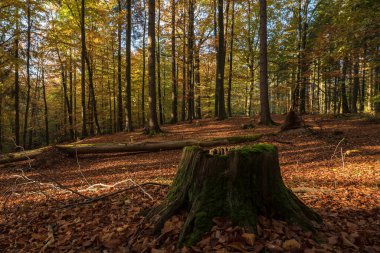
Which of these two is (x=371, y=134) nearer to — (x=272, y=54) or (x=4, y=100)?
(x=272, y=54)

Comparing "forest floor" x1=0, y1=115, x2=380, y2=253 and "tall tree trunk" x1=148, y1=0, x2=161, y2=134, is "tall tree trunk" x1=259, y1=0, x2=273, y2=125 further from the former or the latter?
"tall tree trunk" x1=148, y1=0, x2=161, y2=134

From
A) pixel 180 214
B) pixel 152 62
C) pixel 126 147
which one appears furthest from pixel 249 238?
pixel 152 62

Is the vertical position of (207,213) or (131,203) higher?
(207,213)

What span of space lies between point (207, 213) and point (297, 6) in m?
24.9

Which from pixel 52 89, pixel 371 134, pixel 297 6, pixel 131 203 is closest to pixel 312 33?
pixel 297 6

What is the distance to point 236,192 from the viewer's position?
2744 millimetres

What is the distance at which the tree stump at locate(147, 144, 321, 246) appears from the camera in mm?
2639

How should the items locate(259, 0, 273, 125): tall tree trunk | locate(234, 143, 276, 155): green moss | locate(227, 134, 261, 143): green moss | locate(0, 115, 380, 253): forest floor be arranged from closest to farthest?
locate(0, 115, 380, 253): forest floor → locate(234, 143, 276, 155): green moss → locate(227, 134, 261, 143): green moss → locate(259, 0, 273, 125): tall tree trunk

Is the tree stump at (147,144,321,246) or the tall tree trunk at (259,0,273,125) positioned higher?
the tall tree trunk at (259,0,273,125)

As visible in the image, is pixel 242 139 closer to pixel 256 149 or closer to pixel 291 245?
pixel 256 149

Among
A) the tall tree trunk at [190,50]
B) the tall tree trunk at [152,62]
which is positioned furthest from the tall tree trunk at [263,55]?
the tall tree trunk at [190,50]

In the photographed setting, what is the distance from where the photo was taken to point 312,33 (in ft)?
70.9

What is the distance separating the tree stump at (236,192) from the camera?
8.66 feet

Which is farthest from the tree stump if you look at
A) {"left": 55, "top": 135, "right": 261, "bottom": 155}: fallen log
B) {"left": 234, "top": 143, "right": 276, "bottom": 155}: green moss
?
{"left": 55, "top": 135, "right": 261, "bottom": 155}: fallen log
